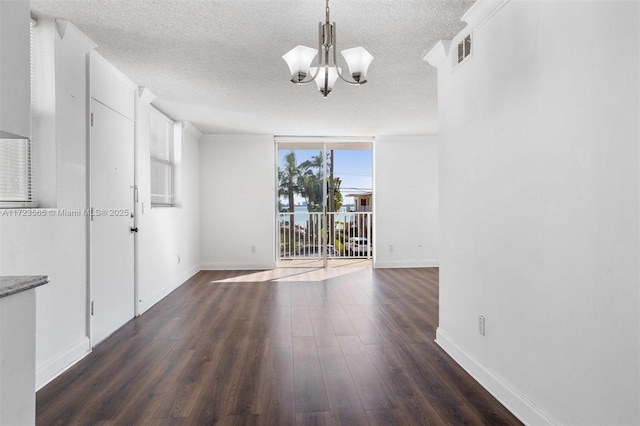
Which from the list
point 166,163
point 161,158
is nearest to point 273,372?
point 161,158

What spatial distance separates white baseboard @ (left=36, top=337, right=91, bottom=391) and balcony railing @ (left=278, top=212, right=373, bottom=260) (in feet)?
14.5

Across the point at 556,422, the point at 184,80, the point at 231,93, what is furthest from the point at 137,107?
the point at 556,422

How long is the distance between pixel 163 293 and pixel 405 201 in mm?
4361

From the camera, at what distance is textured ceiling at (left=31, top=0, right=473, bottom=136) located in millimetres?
2363

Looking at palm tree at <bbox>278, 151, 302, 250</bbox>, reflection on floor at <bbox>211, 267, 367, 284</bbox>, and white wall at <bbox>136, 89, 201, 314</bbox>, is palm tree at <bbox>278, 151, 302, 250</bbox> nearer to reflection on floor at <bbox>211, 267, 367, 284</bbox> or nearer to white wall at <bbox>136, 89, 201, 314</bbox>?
reflection on floor at <bbox>211, 267, 367, 284</bbox>

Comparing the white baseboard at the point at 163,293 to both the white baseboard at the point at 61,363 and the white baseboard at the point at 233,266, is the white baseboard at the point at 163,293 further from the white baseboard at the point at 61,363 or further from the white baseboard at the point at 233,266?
the white baseboard at the point at 61,363

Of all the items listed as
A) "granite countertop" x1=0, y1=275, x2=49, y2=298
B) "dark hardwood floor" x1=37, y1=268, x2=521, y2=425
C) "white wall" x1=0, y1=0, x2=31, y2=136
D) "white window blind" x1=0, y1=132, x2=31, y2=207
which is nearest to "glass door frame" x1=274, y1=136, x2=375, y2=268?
"dark hardwood floor" x1=37, y1=268, x2=521, y2=425

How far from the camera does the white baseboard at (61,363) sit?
230 centimetres

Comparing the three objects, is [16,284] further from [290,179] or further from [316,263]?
[316,263]

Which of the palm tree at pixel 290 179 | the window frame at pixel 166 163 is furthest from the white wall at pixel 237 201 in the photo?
the window frame at pixel 166 163

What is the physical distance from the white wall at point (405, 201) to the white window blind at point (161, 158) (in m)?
3.48

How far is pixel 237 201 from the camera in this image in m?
6.63

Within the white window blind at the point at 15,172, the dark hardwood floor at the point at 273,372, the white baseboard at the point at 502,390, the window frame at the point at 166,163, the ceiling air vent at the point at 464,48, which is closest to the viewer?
the white baseboard at the point at 502,390

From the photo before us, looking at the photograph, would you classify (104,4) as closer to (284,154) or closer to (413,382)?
(413,382)
